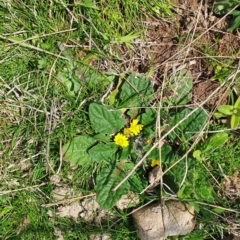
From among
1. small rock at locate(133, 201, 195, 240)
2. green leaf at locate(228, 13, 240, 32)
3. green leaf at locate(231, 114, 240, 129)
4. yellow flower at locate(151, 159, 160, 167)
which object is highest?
green leaf at locate(228, 13, 240, 32)

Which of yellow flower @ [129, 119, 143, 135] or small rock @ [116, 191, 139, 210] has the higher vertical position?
yellow flower @ [129, 119, 143, 135]

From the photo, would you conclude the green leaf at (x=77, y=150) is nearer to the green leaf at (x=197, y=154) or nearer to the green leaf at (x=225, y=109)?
the green leaf at (x=197, y=154)

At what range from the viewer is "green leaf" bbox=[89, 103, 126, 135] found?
2168 millimetres

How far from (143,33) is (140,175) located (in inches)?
24.9

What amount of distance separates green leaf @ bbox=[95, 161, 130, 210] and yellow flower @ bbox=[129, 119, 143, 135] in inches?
6.0

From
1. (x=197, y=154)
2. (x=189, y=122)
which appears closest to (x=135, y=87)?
(x=189, y=122)

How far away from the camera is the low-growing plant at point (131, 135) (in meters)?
2.17

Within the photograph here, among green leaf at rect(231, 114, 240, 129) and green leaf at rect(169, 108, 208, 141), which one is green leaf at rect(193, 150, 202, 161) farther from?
green leaf at rect(231, 114, 240, 129)

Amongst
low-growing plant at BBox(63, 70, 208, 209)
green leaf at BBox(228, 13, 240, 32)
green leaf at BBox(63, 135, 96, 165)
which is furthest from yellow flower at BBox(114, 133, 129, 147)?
green leaf at BBox(228, 13, 240, 32)

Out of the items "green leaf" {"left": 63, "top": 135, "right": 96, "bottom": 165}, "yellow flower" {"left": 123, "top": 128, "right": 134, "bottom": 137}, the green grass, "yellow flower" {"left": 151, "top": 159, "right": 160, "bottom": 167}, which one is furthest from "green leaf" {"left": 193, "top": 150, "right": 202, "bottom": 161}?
"green leaf" {"left": 63, "top": 135, "right": 96, "bottom": 165}

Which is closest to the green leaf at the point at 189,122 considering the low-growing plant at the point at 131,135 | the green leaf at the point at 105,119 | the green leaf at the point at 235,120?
the low-growing plant at the point at 131,135

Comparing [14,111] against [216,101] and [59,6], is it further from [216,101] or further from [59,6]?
[216,101]

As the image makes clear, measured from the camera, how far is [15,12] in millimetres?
2188

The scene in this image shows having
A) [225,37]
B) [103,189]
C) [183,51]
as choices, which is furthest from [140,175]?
[225,37]
